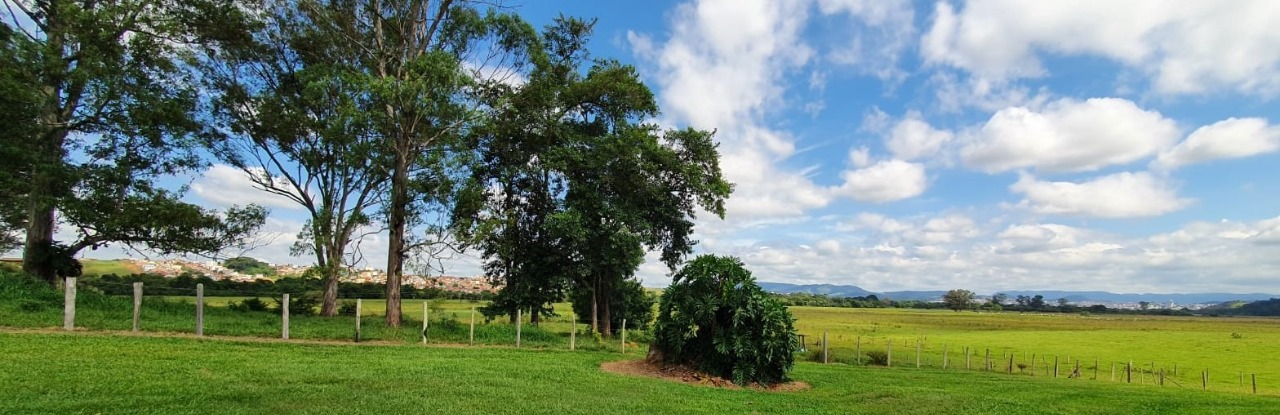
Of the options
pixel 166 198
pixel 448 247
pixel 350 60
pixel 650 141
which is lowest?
pixel 448 247

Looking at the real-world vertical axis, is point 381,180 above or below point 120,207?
above

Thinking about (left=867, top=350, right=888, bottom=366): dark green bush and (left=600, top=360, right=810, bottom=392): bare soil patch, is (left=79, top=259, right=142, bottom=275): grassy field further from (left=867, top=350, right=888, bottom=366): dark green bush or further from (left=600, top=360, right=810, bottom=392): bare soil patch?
(left=867, top=350, right=888, bottom=366): dark green bush

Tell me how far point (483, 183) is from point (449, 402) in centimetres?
2173

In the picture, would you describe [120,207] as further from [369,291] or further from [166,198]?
[369,291]

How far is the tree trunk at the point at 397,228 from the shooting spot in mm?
24656

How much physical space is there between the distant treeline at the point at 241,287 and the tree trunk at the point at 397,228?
4.22 ft

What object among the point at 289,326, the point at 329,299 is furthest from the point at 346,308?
the point at 289,326

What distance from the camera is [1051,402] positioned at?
1381 cm

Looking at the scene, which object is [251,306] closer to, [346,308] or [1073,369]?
[346,308]

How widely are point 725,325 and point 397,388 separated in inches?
326

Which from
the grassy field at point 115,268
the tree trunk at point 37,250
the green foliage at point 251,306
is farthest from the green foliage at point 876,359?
the grassy field at point 115,268

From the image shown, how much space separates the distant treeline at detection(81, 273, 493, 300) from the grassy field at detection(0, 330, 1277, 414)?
12.1 meters

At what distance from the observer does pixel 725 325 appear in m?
15.6

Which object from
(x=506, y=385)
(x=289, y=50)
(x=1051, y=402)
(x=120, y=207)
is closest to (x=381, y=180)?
(x=289, y=50)
